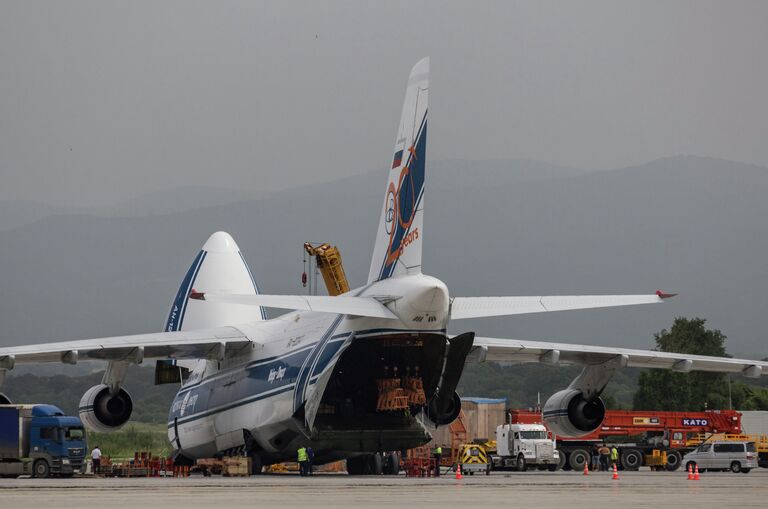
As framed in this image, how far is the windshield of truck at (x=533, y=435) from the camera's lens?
137 feet

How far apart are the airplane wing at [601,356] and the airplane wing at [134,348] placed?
5757 millimetres

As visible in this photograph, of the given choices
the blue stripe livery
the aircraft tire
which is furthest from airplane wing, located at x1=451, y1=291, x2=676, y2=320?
the blue stripe livery

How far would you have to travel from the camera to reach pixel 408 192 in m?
24.5

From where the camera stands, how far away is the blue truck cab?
104ft

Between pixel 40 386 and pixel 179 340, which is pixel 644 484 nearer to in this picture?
pixel 179 340

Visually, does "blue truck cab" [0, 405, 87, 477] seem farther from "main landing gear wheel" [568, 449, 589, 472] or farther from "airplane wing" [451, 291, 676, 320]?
"main landing gear wheel" [568, 449, 589, 472]

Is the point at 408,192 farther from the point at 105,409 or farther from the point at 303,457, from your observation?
the point at 105,409

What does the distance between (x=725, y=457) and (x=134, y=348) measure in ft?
70.6

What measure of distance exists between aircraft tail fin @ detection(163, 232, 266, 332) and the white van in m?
15.5

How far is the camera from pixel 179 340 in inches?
1094

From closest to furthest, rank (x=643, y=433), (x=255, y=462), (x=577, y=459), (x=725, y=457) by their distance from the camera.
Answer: (x=255, y=462), (x=725, y=457), (x=577, y=459), (x=643, y=433)

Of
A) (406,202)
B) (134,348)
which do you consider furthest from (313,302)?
(134,348)

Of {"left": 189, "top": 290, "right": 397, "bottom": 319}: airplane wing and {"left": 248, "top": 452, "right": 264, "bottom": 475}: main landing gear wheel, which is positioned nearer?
{"left": 189, "top": 290, "right": 397, "bottom": 319}: airplane wing

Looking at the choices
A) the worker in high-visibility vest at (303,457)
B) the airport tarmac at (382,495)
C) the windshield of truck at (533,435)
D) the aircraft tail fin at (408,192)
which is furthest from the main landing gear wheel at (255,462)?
the windshield of truck at (533,435)
